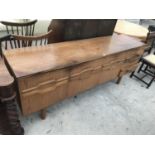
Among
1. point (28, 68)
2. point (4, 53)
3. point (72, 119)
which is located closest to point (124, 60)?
point (72, 119)

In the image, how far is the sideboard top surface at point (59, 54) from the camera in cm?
125

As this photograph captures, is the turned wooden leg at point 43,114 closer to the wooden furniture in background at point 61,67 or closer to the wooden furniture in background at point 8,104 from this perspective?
the wooden furniture in background at point 61,67

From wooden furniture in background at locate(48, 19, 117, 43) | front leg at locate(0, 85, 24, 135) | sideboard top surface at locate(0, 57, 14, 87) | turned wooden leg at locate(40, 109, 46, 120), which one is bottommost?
turned wooden leg at locate(40, 109, 46, 120)

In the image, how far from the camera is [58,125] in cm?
171

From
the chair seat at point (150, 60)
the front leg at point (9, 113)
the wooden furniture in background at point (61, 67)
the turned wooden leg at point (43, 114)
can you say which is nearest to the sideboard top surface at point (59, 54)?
the wooden furniture in background at point (61, 67)

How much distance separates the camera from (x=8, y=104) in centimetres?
112

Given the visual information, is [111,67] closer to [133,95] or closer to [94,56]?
[94,56]

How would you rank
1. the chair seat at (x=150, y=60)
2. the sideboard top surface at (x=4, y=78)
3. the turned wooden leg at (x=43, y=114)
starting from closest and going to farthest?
1. the sideboard top surface at (x=4, y=78)
2. the turned wooden leg at (x=43, y=114)
3. the chair seat at (x=150, y=60)

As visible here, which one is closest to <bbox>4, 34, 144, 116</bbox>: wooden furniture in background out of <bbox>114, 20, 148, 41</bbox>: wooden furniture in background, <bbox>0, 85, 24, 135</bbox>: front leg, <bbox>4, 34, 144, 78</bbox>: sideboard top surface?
<bbox>4, 34, 144, 78</bbox>: sideboard top surface

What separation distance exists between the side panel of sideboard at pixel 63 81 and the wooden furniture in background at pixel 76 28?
48 cm

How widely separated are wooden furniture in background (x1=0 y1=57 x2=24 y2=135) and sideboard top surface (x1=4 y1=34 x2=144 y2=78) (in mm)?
86

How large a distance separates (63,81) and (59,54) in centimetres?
29

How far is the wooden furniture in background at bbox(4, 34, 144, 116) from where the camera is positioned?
48.7 inches

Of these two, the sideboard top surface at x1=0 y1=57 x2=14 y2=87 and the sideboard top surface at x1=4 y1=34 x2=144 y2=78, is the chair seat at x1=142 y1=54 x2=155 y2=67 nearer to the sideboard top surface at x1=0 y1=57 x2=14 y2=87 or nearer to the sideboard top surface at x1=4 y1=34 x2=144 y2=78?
the sideboard top surface at x1=4 y1=34 x2=144 y2=78
